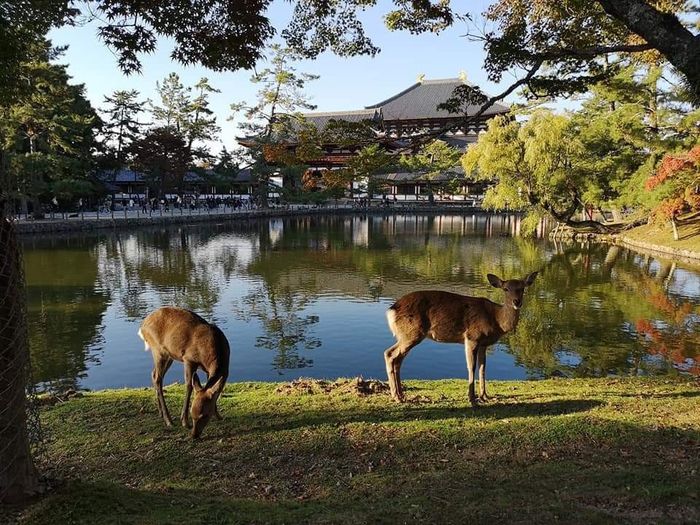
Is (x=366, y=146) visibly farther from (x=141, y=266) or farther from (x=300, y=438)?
(x=141, y=266)

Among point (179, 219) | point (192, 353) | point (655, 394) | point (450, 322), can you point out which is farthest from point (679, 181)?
point (179, 219)

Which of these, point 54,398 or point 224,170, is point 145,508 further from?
point 224,170

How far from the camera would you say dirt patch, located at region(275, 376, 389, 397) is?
7.32m

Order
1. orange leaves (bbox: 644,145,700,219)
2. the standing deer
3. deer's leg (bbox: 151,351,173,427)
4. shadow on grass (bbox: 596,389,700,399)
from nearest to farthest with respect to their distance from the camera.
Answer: deer's leg (bbox: 151,351,173,427)
the standing deer
shadow on grass (bbox: 596,389,700,399)
orange leaves (bbox: 644,145,700,219)

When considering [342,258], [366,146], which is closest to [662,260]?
[342,258]

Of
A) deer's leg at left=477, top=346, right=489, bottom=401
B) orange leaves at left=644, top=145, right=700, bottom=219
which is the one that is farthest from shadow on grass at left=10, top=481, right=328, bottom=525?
orange leaves at left=644, top=145, right=700, bottom=219

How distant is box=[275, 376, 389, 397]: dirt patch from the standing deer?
2.18 feet

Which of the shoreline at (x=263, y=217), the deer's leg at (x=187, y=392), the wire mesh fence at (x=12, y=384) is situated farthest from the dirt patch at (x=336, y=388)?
the shoreline at (x=263, y=217)

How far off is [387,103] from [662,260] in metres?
56.7

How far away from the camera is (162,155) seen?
44.8 meters

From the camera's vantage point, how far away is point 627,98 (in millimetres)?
29172

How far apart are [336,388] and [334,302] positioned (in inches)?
370

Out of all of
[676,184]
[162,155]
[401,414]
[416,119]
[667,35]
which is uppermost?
[416,119]

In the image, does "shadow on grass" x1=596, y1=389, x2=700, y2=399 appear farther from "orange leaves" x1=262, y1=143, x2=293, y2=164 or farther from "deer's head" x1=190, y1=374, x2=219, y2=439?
"orange leaves" x1=262, y1=143, x2=293, y2=164
